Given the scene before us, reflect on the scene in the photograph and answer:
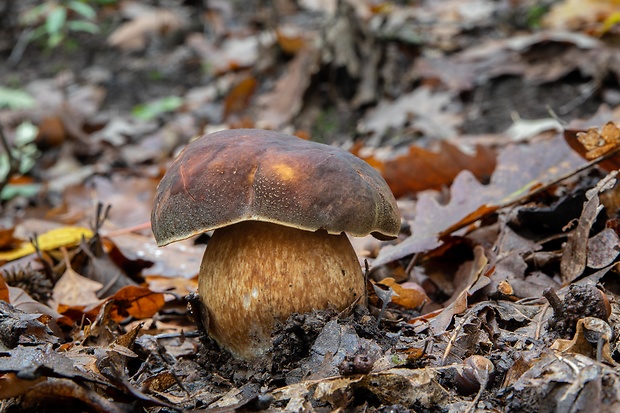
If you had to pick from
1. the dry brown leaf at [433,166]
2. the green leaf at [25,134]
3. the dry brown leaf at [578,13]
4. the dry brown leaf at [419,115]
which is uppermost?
the dry brown leaf at [578,13]

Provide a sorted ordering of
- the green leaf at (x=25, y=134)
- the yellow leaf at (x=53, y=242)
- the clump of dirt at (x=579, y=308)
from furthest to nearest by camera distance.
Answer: the green leaf at (x=25, y=134) < the yellow leaf at (x=53, y=242) < the clump of dirt at (x=579, y=308)

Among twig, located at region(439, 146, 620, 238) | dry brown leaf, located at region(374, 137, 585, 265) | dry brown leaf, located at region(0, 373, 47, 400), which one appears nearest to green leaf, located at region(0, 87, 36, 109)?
dry brown leaf, located at region(374, 137, 585, 265)

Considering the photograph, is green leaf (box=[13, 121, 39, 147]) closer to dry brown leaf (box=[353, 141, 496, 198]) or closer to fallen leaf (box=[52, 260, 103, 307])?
fallen leaf (box=[52, 260, 103, 307])

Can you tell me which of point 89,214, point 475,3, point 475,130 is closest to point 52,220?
point 89,214

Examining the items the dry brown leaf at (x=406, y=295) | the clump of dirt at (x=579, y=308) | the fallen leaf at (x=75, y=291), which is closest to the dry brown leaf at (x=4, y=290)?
the fallen leaf at (x=75, y=291)

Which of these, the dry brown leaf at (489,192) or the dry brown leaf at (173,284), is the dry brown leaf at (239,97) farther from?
the dry brown leaf at (489,192)

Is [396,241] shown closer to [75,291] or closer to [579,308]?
[579,308]
